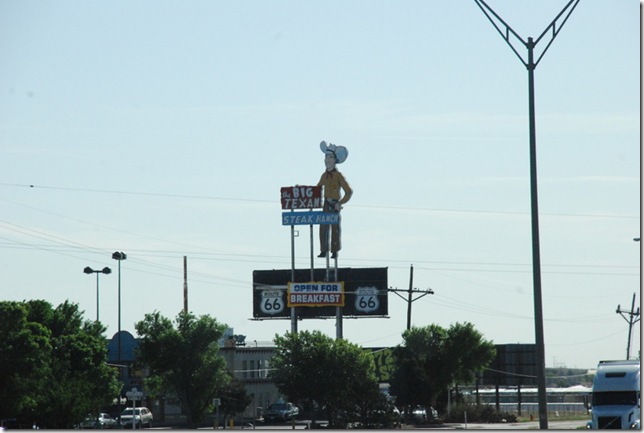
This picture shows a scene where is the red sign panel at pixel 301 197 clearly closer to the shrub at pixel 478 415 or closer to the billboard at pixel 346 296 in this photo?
the billboard at pixel 346 296

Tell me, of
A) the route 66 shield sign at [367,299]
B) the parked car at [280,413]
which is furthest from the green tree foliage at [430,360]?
the parked car at [280,413]

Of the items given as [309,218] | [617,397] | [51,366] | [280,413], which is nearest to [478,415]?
[280,413]

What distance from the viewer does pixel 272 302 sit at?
90.8m

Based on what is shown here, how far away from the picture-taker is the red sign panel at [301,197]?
2906 inches

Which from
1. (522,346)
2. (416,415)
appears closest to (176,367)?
(416,415)

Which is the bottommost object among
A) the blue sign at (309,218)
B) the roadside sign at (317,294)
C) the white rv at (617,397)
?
the white rv at (617,397)

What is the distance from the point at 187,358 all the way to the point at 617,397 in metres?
32.7

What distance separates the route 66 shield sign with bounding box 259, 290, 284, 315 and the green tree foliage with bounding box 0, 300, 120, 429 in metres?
21.4

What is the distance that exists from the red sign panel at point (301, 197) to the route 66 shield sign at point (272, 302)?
18384 mm

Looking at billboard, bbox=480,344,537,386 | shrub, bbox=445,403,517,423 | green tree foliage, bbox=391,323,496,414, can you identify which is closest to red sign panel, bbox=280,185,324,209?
green tree foliage, bbox=391,323,496,414

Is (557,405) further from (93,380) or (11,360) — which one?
(11,360)

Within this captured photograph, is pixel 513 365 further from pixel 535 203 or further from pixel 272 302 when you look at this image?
pixel 535 203

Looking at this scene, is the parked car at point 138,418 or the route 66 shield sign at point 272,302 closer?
the parked car at point 138,418

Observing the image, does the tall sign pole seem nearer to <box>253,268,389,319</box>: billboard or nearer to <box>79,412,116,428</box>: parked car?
<box>79,412,116,428</box>: parked car
